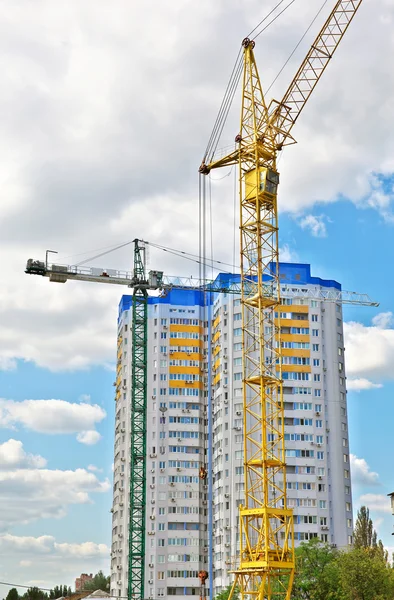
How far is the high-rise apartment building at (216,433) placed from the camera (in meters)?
101

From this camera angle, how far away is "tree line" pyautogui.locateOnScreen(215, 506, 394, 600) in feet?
223

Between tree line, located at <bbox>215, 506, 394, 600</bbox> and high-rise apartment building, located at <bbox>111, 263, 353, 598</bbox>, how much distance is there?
50.4ft

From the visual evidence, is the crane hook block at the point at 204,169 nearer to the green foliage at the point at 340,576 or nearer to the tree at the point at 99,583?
the green foliage at the point at 340,576

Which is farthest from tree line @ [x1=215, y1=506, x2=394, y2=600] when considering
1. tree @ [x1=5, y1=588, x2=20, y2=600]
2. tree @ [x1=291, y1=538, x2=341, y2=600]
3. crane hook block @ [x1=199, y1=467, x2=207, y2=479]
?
tree @ [x1=5, y1=588, x2=20, y2=600]

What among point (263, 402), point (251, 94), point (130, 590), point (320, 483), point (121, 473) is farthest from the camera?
point (121, 473)

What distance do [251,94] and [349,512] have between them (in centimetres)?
5719

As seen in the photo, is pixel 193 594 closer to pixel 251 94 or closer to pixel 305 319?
pixel 305 319

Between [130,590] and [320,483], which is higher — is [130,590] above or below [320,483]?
below

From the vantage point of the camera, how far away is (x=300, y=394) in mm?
103312

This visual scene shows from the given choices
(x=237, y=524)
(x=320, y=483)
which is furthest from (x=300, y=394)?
(x=237, y=524)

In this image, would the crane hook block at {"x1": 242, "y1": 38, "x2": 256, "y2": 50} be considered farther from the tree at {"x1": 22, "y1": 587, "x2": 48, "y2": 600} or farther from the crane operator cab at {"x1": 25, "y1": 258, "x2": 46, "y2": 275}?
the tree at {"x1": 22, "y1": 587, "x2": 48, "y2": 600}

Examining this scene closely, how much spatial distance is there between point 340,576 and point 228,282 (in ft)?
170

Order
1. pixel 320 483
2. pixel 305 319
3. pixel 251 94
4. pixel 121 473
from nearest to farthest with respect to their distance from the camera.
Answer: pixel 251 94, pixel 320 483, pixel 305 319, pixel 121 473

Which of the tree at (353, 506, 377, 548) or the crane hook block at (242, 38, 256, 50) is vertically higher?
the crane hook block at (242, 38, 256, 50)
